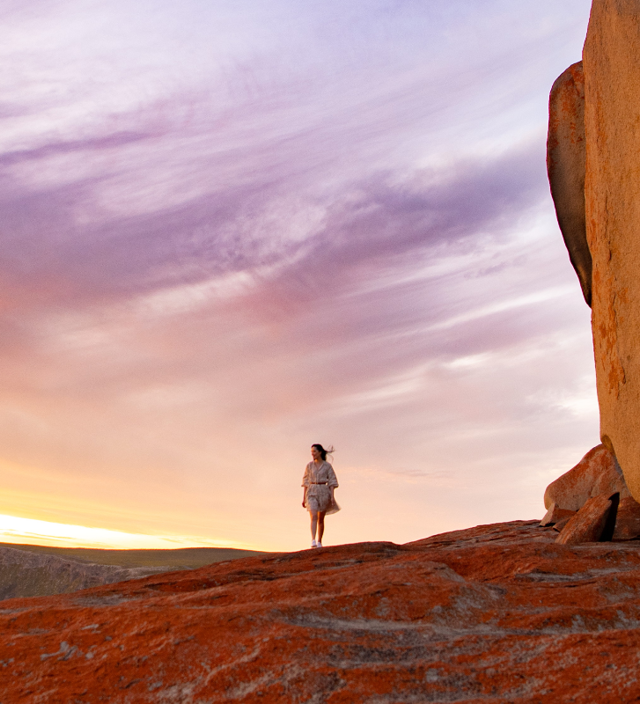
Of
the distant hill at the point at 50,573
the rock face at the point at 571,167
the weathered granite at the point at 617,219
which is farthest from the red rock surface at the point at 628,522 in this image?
the distant hill at the point at 50,573

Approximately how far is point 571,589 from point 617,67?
4.49 meters

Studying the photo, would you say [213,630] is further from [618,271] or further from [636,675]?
[618,271]

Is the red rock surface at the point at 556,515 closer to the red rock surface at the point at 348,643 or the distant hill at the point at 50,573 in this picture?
the red rock surface at the point at 348,643

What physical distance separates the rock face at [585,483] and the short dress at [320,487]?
3.75 meters

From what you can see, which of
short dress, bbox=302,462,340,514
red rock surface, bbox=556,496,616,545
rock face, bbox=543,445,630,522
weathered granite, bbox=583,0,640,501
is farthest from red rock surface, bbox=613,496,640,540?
short dress, bbox=302,462,340,514

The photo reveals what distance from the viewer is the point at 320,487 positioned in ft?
40.3

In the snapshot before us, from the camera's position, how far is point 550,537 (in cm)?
840

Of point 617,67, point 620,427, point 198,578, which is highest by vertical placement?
point 617,67

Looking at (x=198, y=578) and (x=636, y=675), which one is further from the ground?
(x=198, y=578)

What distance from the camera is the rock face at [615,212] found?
5.52 m

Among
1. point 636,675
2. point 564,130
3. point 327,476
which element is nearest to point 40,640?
point 636,675

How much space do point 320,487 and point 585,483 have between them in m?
4.55

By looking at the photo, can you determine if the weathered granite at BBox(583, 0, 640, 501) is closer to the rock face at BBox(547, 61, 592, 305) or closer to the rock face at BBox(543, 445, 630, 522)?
the rock face at BBox(547, 61, 592, 305)

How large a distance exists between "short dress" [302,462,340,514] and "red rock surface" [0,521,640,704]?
308 inches
